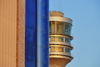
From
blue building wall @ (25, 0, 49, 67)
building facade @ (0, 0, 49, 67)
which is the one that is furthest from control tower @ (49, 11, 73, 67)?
building facade @ (0, 0, 49, 67)

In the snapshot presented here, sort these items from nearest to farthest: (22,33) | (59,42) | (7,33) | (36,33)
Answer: (7,33) → (22,33) → (36,33) → (59,42)

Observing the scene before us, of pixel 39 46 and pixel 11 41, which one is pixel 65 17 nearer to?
pixel 39 46

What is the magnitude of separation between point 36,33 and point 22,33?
1155 centimetres

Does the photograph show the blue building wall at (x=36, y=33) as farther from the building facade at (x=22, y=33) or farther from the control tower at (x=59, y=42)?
the control tower at (x=59, y=42)

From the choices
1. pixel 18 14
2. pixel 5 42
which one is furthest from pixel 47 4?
pixel 5 42

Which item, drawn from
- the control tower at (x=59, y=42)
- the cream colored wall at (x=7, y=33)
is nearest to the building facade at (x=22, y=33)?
the cream colored wall at (x=7, y=33)

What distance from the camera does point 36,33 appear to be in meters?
52.3

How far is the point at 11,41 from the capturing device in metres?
37.3

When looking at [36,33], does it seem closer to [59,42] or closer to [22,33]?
[22,33]

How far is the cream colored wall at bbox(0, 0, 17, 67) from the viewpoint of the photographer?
35812 mm

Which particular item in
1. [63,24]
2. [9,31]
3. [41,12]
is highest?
[63,24]

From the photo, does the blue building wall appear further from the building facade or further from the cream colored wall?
the cream colored wall

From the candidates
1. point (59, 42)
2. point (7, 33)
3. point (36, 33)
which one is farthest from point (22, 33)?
point (59, 42)

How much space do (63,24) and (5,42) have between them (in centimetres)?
7284
